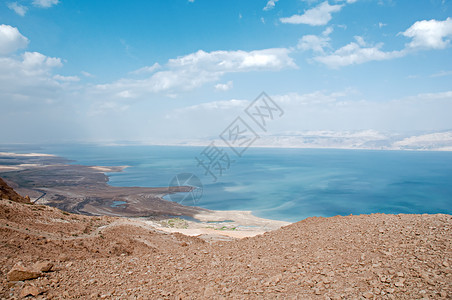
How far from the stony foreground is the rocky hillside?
0.6 inches

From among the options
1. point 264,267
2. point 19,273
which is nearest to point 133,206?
point 19,273

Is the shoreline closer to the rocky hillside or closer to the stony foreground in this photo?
the stony foreground

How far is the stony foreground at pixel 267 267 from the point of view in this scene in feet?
→ 13.7

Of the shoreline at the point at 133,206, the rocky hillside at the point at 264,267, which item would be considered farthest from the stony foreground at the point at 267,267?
the shoreline at the point at 133,206

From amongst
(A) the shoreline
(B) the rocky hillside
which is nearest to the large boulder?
(B) the rocky hillside

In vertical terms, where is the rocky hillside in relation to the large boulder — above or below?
below

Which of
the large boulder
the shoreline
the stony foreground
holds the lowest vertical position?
the shoreline

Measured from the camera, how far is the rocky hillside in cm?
417

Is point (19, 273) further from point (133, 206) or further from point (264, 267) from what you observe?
point (133, 206)

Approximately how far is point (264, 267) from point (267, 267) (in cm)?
6

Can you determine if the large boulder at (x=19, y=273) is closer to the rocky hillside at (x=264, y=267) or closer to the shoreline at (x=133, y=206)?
the rocky hillside at (x=264, y=267)

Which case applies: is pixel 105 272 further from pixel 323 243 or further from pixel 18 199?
pixel 18 199

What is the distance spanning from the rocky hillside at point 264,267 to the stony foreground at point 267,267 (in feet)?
0.05

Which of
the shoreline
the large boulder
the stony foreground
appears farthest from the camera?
the shoreline
